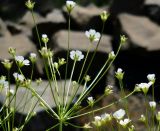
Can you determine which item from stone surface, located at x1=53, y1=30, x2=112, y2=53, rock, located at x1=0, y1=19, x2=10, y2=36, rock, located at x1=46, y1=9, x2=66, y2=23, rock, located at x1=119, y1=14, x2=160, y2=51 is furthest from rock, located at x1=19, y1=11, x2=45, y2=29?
rock, located at x1=119, y1=14, x2=160, y2=51

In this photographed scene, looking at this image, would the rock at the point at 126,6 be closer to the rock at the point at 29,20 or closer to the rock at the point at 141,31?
the rock at the point at 141,31

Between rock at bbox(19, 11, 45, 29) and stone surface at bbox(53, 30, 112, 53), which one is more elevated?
rock at bbox(19, 11, 45, 29)

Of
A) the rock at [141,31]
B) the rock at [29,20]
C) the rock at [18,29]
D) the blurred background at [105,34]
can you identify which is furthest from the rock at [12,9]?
the rock at [141,31]

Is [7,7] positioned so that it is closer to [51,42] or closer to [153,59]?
[51,42]

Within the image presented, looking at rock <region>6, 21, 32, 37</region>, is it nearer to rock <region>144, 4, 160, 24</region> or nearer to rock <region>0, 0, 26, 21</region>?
rock <region>0, 0, 26, 21</region>

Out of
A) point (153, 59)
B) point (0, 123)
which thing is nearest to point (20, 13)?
point (153, 59)

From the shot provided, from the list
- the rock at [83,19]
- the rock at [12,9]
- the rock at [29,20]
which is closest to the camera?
the rock at [83,19]
